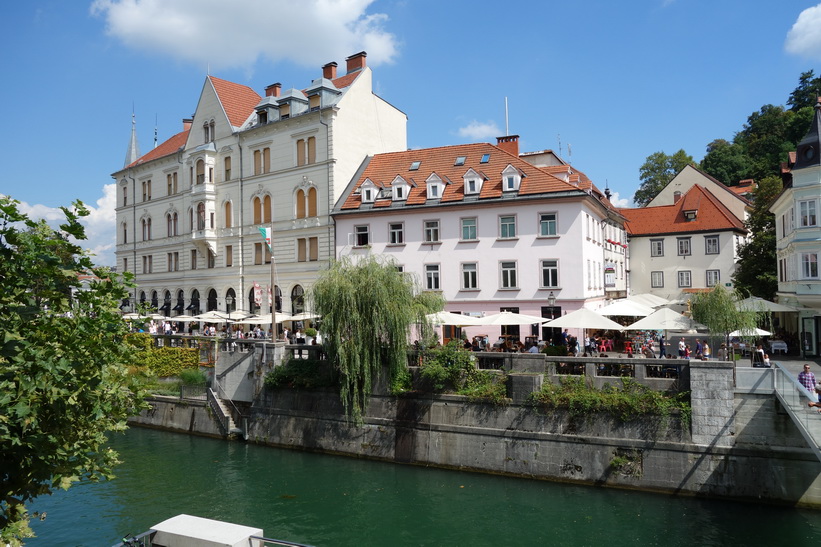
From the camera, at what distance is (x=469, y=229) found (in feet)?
119

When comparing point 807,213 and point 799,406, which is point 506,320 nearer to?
point 799,406

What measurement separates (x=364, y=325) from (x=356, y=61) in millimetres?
26397

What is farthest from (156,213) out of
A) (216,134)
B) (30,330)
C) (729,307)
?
(30,330)

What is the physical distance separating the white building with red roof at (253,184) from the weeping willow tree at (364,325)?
51.7 ft

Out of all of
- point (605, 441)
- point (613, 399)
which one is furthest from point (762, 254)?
point (605, 441)

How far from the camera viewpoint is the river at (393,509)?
16953 mm

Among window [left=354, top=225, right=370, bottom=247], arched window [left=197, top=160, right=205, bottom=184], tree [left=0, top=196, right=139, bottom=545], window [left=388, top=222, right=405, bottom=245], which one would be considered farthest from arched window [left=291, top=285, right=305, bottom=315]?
tree [left=0, top=196, right=139, bottom=545]

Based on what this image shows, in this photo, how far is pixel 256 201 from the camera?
44125 mm

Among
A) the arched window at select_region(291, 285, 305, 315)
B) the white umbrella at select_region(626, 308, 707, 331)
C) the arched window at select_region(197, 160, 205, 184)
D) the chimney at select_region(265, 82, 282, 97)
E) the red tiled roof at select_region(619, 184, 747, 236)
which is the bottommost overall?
the white umbrella at select_region(626, 308, 707, 331)

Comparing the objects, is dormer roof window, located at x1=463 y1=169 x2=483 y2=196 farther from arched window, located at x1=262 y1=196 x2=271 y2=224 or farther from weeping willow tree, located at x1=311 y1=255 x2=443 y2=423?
arched window, located at x1=262 y1=196 x2=271 y2=224

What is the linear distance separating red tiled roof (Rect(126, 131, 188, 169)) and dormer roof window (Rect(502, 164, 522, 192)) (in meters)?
30.3

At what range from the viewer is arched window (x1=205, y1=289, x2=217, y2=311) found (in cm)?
4725

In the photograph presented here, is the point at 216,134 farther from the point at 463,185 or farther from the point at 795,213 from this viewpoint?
the point at 795,213

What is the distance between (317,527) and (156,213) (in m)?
41.3
